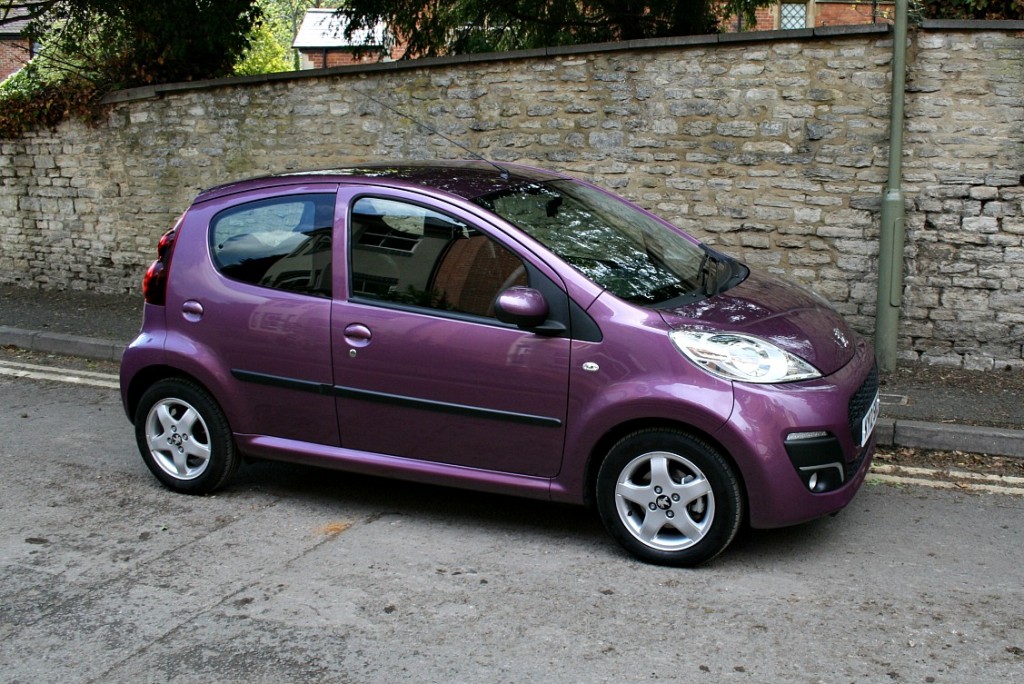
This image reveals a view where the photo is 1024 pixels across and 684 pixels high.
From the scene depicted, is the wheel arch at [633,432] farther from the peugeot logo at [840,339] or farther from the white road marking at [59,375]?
the white road marking at [59,375]

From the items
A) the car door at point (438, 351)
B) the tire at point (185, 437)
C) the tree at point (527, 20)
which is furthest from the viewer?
the tree at point (527, 20)

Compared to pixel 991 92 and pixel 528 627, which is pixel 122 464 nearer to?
pixel 528 627

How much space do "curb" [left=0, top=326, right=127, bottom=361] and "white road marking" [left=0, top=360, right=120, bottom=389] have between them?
0.45 metres

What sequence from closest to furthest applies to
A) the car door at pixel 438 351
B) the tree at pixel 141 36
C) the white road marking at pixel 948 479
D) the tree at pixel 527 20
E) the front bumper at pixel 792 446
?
1. the front bumper at pixel 792 446
2. the car door at pixel 438 351
3. the white road marking at pixel 948 479
4. the tree at pixel 527 20
5. the tree at pixel 141 36

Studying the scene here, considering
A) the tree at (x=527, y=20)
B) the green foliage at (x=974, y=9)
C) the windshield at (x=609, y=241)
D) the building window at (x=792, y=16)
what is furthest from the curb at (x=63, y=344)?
the building window at (x=792, y=16)

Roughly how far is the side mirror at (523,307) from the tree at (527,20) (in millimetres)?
7660

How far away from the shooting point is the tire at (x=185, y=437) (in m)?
5.79

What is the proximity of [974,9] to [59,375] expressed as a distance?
7746 millimetres

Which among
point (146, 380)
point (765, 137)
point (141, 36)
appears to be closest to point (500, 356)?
point (146, 380)

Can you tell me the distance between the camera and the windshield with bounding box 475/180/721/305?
16.8ft

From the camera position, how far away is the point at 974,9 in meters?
8.73

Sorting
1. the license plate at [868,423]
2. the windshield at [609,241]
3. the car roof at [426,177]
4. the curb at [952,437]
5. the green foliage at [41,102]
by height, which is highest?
the green foliage at [41,102]

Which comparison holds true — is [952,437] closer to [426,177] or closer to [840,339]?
[840,339]

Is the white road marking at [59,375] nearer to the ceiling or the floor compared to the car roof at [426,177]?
nearer to the floor
